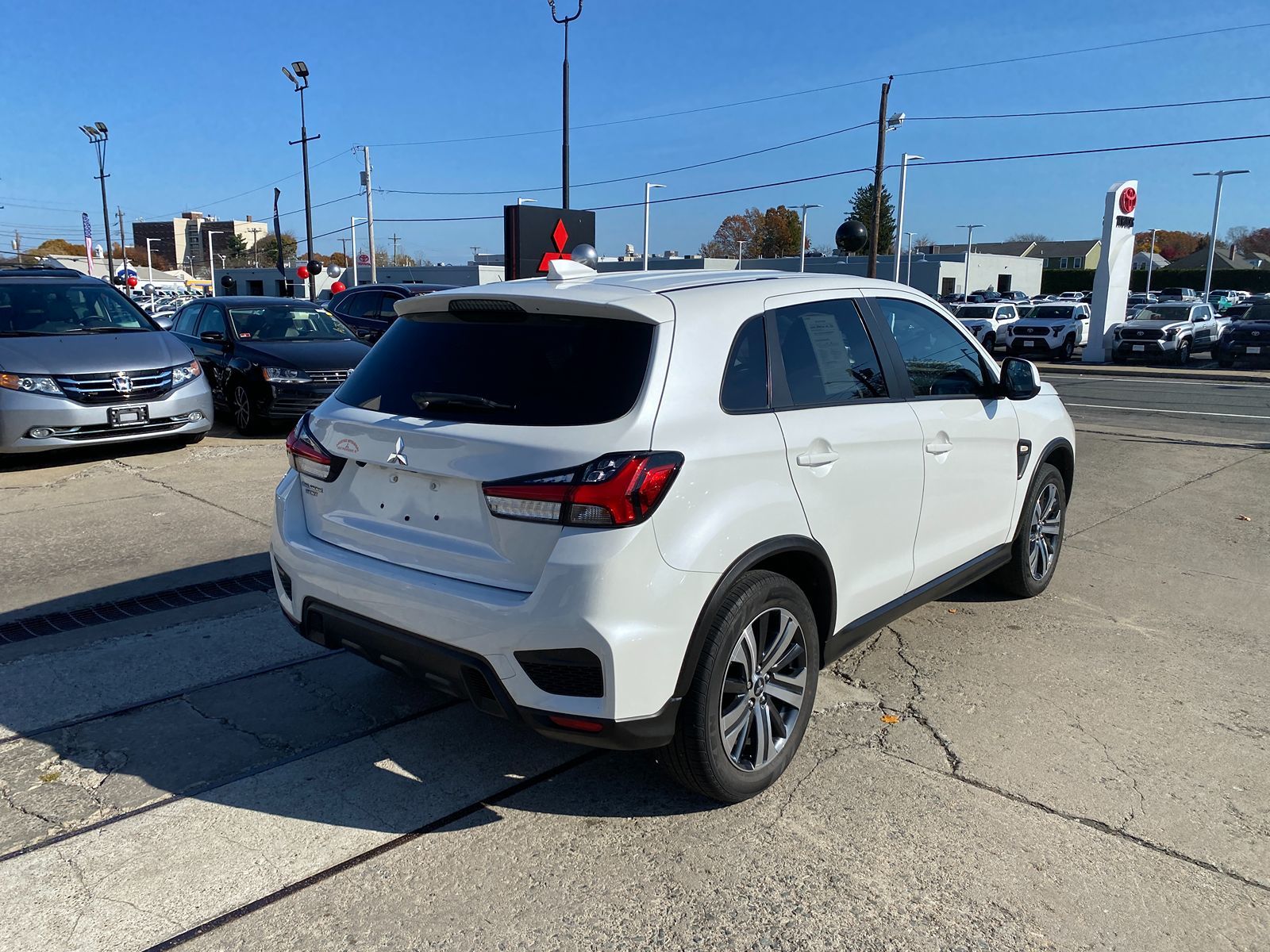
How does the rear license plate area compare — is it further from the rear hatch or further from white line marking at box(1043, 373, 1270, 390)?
white line marking at box(1043, 373, 1270, 390)

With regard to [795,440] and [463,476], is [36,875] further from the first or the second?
[795,440]

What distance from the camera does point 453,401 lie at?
3.13 meters

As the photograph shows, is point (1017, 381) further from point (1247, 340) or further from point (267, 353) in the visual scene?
point (1247, 340)

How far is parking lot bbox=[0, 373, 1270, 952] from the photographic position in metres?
2.69

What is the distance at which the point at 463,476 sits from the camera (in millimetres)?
2934

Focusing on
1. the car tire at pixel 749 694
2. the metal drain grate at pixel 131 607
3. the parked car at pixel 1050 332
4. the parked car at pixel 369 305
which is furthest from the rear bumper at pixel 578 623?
the parked car at pixel 1050 332

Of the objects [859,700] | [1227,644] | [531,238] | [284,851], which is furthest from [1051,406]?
[531,238]

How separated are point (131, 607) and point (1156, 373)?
81.2 feet

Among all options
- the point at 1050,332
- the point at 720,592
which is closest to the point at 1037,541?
the point at 720,592

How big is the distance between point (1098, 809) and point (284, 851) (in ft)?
8.90

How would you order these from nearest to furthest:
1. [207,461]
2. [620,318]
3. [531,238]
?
[620,318] < [207,461] < [531,238]

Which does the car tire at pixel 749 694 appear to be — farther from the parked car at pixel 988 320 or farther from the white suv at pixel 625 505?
the parked car at pixel 988 320

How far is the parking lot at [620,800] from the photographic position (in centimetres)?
269

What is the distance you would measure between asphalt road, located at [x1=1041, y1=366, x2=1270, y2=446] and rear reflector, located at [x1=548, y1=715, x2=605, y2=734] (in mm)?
12447
